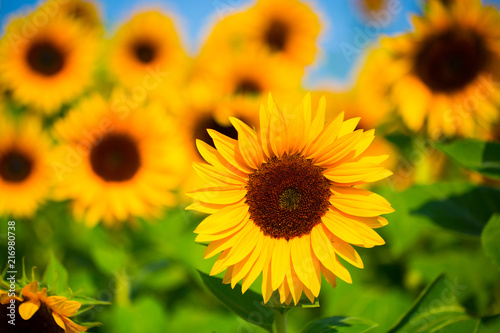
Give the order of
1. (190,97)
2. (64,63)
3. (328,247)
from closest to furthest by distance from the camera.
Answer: (328,247) → (190,97) → (64,63)

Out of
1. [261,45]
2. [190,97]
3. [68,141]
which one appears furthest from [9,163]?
[261,45]

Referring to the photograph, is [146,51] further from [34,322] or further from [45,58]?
[34,322]

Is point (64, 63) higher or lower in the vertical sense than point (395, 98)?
higher

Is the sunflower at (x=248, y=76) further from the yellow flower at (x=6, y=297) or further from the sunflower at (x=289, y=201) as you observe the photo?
the yellow flower at (x=6, y=297)

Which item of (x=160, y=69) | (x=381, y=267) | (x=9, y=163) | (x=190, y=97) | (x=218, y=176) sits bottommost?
(x=381, y=267)

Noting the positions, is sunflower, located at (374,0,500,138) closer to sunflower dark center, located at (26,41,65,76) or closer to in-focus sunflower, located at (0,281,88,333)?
in-focus sunflower, located at (0,281,88,333)

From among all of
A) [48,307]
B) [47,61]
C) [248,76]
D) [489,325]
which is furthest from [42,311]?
[47,61]

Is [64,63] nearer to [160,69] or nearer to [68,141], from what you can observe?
[160,69]
